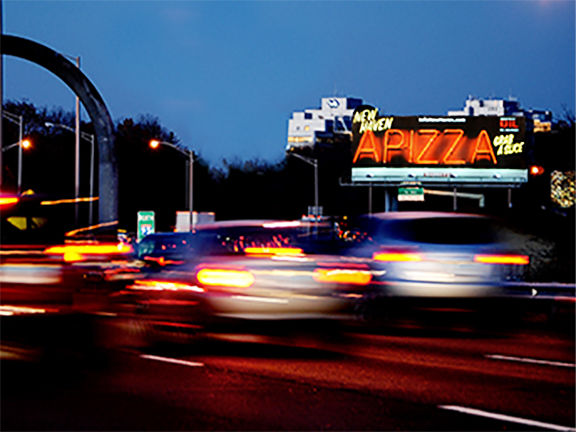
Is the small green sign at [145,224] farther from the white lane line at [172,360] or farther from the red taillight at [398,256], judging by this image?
the white lane line at [172,360]

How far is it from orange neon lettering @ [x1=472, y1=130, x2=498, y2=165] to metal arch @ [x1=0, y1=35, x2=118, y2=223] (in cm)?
3138

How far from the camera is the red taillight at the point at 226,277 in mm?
13438

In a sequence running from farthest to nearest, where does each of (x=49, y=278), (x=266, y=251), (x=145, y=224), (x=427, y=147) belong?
(x=427, y=147) → (x=145, y=224) → (x=49, y=278) → (x=266, y=251)

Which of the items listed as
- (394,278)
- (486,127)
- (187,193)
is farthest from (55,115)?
(394,278)

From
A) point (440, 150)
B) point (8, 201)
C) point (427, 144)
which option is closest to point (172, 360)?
point (8, 201)

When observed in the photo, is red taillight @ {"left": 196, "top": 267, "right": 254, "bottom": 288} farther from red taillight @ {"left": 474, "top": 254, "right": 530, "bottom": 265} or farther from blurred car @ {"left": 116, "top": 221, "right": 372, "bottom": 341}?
red taillight @ {"left": 474, "top": 254, "right": 530, "bottom": 265}

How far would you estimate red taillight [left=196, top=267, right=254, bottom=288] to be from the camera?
13.4 meters

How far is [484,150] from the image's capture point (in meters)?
47.2

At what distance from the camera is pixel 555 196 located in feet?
98.7

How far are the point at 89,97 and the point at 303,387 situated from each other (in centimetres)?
1168

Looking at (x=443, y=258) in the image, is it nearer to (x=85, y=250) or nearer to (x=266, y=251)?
(x=266, y=251)

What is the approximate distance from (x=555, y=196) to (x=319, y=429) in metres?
24.9

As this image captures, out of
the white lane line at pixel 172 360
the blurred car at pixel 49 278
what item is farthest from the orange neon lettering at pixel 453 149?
A: the white lane line at pixel 172 360

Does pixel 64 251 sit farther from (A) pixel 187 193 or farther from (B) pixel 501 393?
(A) pixel 187 193
